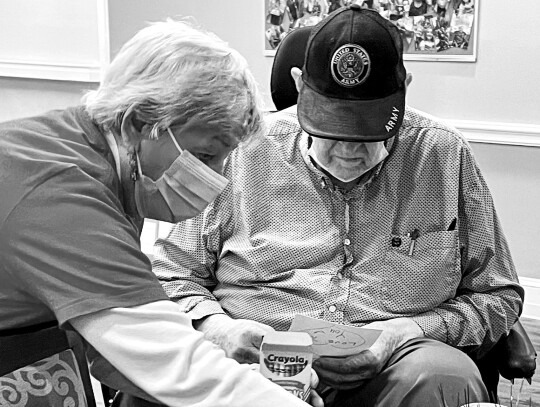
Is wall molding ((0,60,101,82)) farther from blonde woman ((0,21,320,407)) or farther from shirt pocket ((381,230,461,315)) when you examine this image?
blonde woman ((0,21,320,407))

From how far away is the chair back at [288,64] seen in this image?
2.21 meters

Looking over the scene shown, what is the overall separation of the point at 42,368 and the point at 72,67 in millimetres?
3626

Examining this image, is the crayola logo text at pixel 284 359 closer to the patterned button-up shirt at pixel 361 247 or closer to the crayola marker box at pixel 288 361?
the crayola marker box at pixel 288 361

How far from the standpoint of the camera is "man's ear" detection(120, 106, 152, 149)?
1331 mm

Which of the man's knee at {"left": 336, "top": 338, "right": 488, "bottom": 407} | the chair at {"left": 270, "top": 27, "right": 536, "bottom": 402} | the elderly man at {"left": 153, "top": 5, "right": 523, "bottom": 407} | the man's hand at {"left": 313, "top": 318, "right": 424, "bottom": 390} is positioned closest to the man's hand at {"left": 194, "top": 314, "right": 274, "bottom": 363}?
the elderly man at {"left": 153, "top": 5, "right": 523, "bottom": 407}

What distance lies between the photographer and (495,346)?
1.86 metres

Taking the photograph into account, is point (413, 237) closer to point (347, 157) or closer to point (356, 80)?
point (347, 157)

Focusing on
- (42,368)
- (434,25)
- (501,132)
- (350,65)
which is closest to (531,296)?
(501,132)

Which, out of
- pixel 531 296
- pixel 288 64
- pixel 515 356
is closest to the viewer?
pixel 515 356

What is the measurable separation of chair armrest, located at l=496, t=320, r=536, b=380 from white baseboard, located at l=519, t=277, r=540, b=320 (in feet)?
6.58

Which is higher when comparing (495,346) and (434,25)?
(434,25)

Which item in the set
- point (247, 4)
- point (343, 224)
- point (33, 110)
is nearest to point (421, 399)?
point (343, 224)

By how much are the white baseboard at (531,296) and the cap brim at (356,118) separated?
219 cm

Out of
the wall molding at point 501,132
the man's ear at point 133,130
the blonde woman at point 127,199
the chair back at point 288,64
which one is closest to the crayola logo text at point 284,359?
the blonde woman at point 127,199
